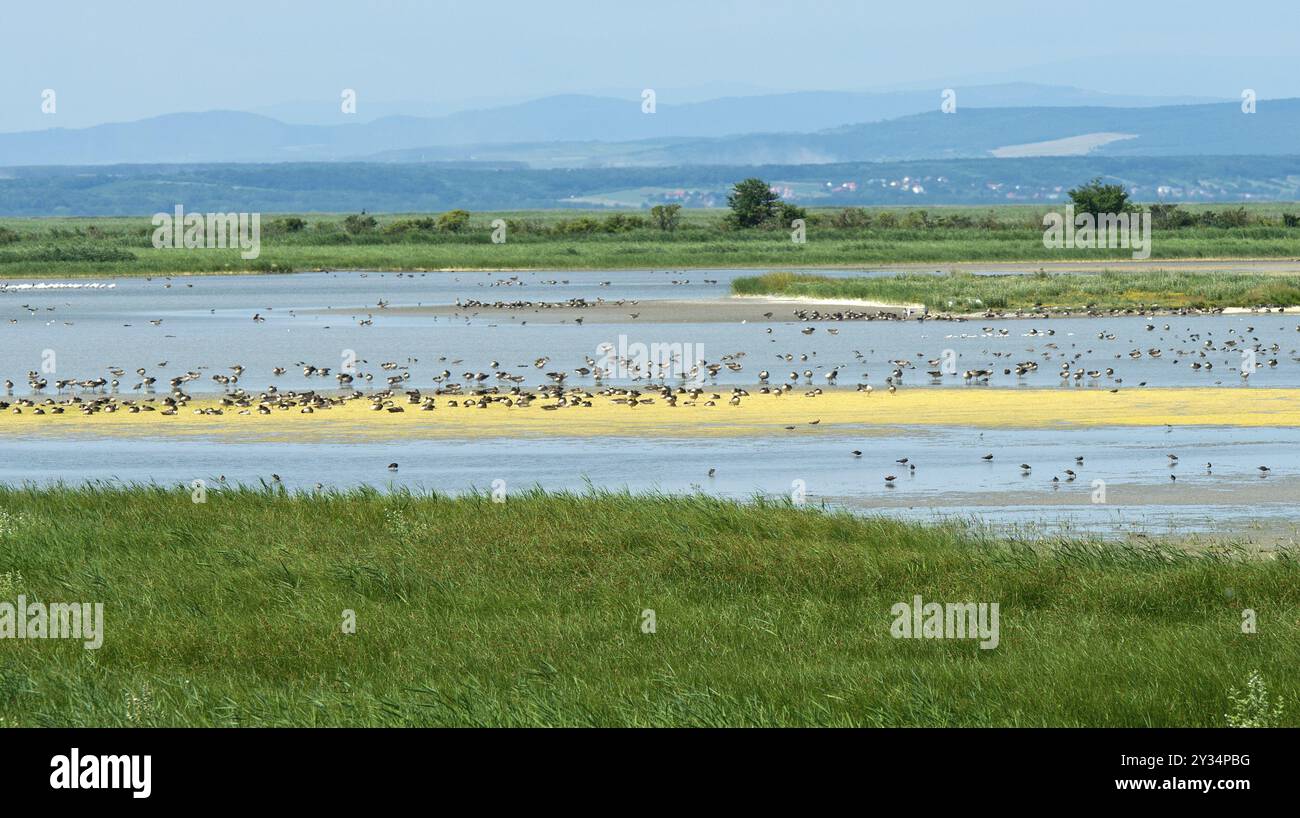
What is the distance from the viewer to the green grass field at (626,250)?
4168 inches

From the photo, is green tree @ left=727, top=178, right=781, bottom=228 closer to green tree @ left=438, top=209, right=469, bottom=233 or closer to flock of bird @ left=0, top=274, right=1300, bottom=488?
green tree @ left=438, top=209, right=469, bottom=233

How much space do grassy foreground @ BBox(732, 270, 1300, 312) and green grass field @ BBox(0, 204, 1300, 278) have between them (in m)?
27.5

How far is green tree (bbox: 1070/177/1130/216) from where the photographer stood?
124750 mm

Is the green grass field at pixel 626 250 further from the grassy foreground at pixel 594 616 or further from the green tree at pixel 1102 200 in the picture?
the grassy foreground at pixel 594 616

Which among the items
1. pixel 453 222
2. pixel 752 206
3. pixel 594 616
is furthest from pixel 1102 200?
pixel 594 616

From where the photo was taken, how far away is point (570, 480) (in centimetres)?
2448

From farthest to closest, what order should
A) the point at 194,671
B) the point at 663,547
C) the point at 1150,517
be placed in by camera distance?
the point at 1150,517
the point at 663,547
the point at 194,671

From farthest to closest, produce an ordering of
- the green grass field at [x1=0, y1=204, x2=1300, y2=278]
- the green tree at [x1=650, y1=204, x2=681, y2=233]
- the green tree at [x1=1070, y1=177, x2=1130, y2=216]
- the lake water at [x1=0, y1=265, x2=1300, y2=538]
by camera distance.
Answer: the green tree at [x1=650, y1=204, x2=681, y2=233], the green tree at [x1=1070, y1=177, x2=1130, y2=216], the green grass field at [x1=0, y1=204, x2=1300, y2=278], the lake water at [x1=0, y1=265, x2=1300, y2=538]

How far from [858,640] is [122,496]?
10.6 m

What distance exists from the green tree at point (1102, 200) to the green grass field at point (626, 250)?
3622 mm

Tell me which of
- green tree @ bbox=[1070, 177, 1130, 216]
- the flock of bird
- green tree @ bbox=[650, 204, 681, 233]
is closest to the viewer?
the flock of bird

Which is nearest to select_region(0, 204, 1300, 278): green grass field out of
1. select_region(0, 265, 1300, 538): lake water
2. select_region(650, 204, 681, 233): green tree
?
select_region(650, 204, 681, 233): green tree
